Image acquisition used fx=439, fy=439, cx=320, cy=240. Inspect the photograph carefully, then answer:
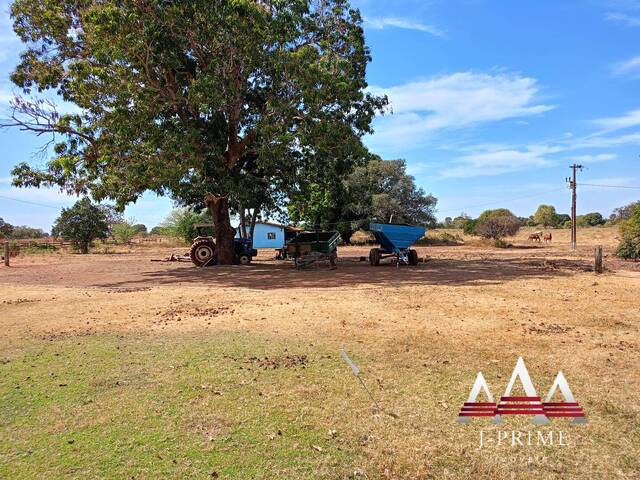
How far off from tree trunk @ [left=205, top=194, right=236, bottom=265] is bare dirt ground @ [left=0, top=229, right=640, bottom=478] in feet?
23.7

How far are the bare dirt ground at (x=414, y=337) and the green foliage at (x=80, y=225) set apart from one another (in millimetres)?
27354

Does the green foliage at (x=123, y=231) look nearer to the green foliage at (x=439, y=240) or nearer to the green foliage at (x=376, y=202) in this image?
the green foliage at (x=376, y=202)

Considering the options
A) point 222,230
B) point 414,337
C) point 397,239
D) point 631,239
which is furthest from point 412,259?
point 414,337

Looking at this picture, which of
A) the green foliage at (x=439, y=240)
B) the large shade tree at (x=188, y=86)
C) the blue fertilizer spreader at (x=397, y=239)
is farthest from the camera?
the green foliage at (x=439, y=240)

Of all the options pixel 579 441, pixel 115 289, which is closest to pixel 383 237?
pixel 115 289

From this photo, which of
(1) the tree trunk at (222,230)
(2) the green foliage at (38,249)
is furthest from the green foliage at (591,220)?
(2) the green foliage at (38,249)

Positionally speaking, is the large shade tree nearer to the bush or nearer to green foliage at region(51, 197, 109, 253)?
green foliage at region(51, 197, 109, 253)

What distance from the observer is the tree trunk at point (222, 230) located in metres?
22.2

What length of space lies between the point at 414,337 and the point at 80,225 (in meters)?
40.9

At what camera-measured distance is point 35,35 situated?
18.5 m

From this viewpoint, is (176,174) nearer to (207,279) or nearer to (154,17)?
(207,279)

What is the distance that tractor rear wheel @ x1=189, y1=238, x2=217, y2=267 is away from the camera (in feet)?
73.4

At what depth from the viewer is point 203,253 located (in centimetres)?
2258

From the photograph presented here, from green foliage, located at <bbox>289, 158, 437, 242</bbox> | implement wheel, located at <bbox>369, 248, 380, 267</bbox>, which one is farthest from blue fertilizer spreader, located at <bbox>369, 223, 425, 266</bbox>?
green foliage, located at <bbox>289, 158, 437, 242</bbox>
